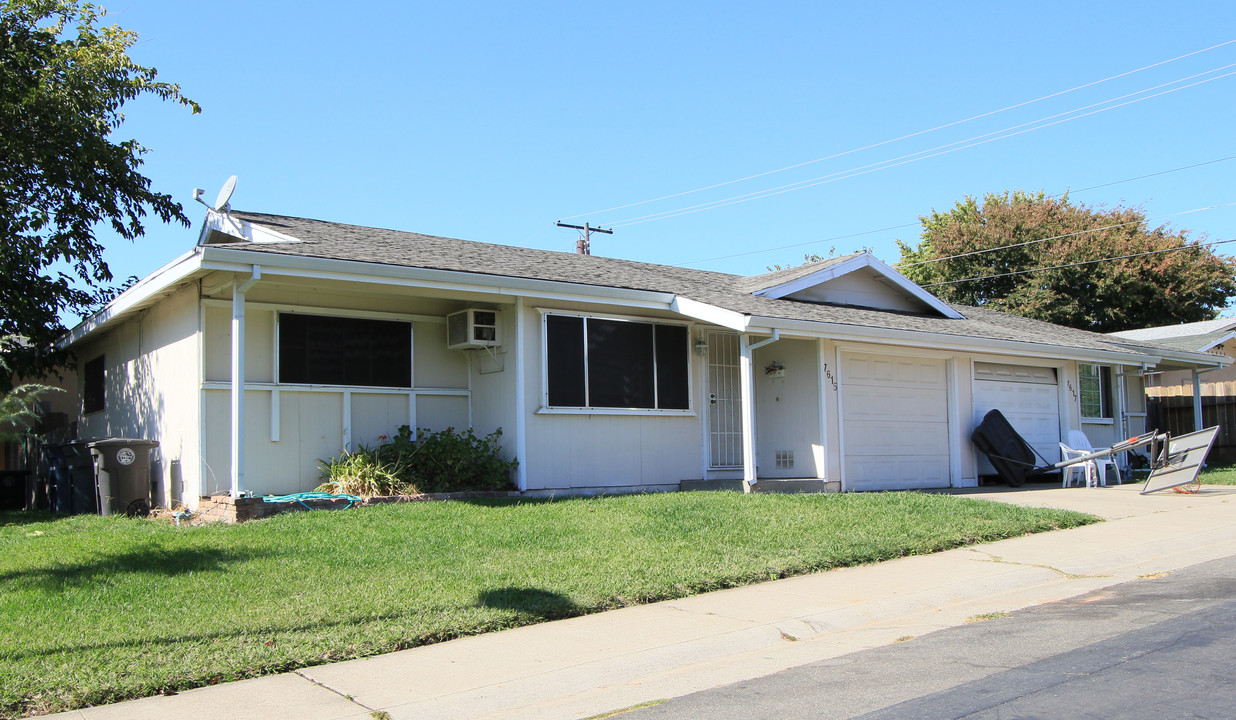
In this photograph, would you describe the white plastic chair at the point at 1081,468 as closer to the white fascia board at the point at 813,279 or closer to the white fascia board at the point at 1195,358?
the white fascia board at the point at 813,279

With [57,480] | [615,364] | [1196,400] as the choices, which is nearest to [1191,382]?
[1196,400]

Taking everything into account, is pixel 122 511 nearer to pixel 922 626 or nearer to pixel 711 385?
pixel 711 385

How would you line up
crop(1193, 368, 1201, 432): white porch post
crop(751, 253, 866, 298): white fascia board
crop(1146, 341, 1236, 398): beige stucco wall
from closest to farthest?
crop(751, 253, 866, 298): white fascia board
crop(1193, 368, 1201, 432): white porch post
crop(1146, 341, 1236, 398): beige stucco wall

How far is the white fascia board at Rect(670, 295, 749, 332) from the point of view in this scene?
12.5 metres

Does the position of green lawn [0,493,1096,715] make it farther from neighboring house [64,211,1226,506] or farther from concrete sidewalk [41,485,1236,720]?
neighboring house [64,211,1226,506]

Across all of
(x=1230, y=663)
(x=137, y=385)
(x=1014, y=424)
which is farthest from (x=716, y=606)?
(x=1014, y=424)

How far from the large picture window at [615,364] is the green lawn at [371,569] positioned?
5.84 feet

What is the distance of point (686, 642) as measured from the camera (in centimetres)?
618

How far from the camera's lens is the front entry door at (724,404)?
14.4 m

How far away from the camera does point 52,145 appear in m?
16.5

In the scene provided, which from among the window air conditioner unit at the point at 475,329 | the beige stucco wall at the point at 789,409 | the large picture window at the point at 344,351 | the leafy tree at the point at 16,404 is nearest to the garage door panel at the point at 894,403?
the beige stucco wall at the point at 789,409

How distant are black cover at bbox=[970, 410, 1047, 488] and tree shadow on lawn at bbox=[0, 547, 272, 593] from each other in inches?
452

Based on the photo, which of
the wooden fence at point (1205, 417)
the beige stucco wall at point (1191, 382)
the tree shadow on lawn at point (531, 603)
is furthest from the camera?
the beige stucco wall at point (1191, 382)

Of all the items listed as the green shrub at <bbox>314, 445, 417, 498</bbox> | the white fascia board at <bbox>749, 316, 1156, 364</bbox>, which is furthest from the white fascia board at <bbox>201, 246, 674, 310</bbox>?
the green shrub at <bbox>314, 445, 417, 498</bbox>
